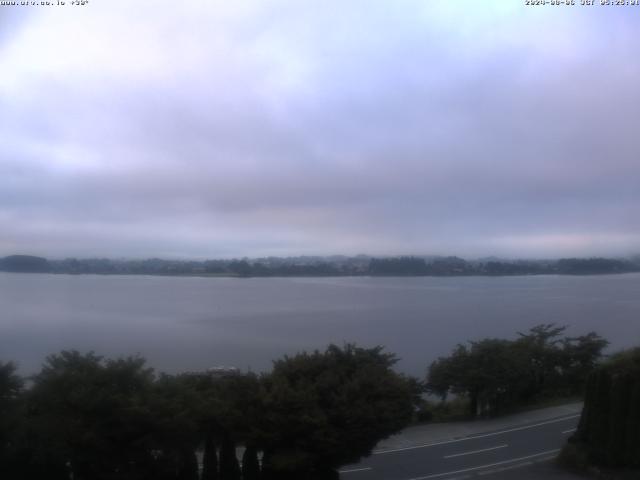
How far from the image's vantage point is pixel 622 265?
63.3 m

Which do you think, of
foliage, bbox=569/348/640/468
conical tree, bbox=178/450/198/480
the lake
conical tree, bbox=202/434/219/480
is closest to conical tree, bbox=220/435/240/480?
conical tree, bbox=202/434/219/480

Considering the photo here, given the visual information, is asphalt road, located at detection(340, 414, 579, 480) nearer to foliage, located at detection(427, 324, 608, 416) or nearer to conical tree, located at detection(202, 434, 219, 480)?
foliage, located at detection(427, 324, 608, 416)

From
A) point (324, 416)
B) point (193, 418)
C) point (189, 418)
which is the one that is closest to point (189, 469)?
point (193, 418)

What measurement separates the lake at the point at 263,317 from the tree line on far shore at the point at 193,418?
1046cm

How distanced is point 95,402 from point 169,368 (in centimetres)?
1673

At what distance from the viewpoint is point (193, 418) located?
1096 cm

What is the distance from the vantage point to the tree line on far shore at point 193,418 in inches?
389

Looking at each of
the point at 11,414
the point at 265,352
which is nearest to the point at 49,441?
the point at 11,414

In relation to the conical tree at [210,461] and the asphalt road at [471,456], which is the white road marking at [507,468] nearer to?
the asphalt road at [471,456]

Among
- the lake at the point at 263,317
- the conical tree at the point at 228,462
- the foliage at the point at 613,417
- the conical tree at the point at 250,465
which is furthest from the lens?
the lake at the point at 263,317

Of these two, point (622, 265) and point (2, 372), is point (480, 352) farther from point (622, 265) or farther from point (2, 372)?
point (622, 265)

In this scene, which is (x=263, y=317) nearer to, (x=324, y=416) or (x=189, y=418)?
(x=324, y=416)

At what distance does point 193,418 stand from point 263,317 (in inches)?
1400

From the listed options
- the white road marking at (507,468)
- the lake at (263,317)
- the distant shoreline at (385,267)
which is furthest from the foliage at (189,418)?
the distant shoreline at (385,267)
